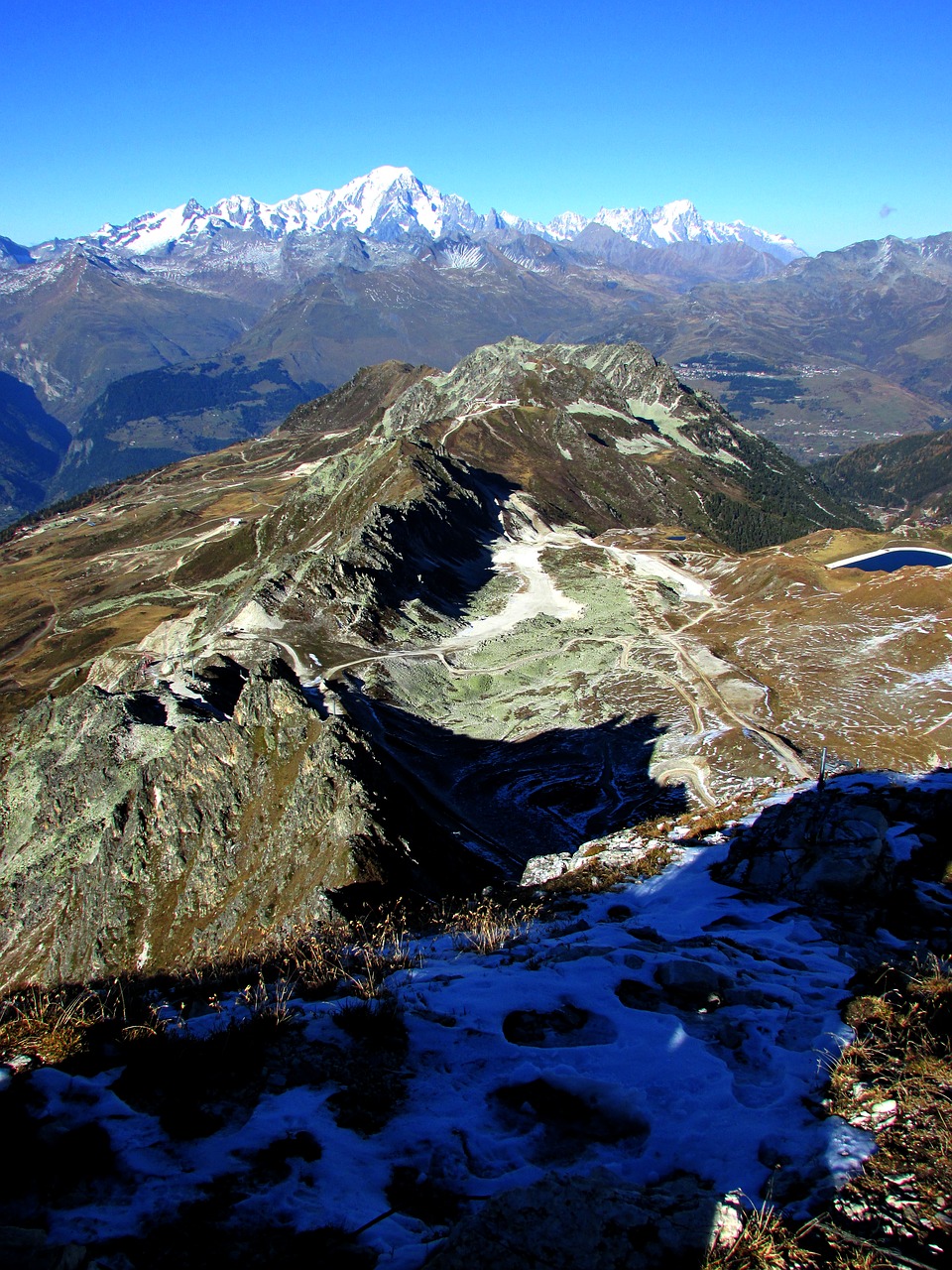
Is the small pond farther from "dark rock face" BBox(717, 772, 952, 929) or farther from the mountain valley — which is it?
"dark rock face" BBox(717, 772, 952, 929)

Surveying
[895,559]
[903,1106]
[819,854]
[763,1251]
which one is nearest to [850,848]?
[819,854]

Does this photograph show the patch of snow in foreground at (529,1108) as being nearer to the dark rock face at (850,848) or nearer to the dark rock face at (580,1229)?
the dark rock face at (580,1229)

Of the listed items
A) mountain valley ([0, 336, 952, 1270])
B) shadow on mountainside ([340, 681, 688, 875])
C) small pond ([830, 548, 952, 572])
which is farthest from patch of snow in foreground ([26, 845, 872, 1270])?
small pond ([830, 548, 952, 572])

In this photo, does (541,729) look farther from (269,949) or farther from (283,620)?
(269,949)

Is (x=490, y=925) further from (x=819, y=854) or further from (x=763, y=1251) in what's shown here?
(x=819, y=854)

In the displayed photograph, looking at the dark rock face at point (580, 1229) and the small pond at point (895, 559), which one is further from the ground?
the dark rock face at point (580, 1229)

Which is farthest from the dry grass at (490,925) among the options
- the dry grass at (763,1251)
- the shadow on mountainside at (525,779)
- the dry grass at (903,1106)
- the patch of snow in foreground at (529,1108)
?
the shadow on mountainside at (525,779)

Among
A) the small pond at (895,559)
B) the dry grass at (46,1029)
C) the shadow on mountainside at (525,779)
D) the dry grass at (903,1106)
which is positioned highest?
the dry grass at (46,1029)
